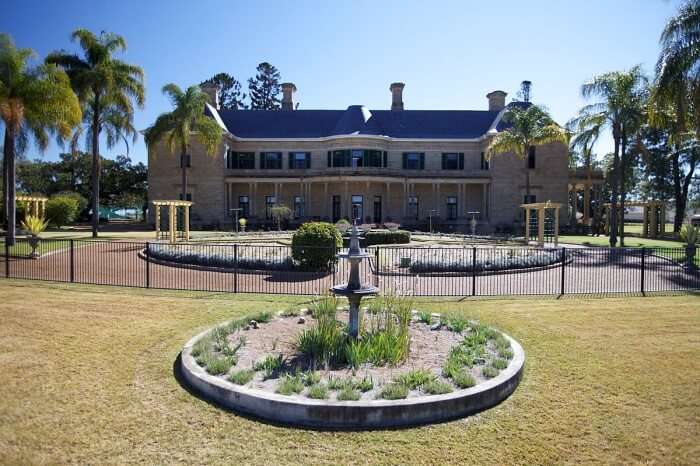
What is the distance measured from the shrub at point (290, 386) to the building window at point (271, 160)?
138ft

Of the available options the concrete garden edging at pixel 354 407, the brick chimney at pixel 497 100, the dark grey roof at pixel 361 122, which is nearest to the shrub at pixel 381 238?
the concrete garden edging at pixel 354 407

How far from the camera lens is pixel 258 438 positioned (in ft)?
15.1

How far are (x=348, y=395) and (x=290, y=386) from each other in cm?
66

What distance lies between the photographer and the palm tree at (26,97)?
2239cm

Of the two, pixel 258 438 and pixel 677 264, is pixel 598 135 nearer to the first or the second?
pixel 677 264

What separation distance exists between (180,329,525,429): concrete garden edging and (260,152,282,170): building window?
42150 mm

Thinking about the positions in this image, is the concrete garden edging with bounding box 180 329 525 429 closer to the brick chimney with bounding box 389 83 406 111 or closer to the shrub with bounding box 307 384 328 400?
the shrub with bounding box 307 384 328 400

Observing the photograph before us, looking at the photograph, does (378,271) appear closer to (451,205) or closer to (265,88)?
(451,205)

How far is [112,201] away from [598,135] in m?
49.3

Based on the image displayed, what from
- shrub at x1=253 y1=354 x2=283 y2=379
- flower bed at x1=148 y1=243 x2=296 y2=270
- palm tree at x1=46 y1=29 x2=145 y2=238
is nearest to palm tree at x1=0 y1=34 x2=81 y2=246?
palm tree at x1=46 y1=29 x2=145 y2=238

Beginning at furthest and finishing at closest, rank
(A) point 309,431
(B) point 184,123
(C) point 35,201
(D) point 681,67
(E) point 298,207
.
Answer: (E) point 298,207
(B) point 184,123
(C) point 35,201
(D) point 681,67
(A) point 309,431

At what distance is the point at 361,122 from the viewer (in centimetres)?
4516

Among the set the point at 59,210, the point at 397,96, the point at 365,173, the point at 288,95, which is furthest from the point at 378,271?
the point at 288,95

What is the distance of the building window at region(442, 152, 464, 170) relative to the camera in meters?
46.1
